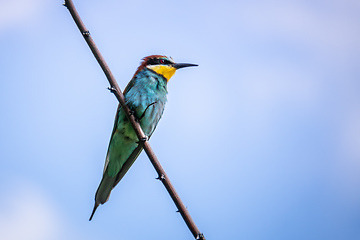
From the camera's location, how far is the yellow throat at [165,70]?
4808 mm

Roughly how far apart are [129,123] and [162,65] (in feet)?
3.27

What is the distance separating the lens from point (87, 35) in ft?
9.36

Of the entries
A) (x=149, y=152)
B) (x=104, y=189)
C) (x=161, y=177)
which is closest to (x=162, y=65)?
(x=104, y=189)

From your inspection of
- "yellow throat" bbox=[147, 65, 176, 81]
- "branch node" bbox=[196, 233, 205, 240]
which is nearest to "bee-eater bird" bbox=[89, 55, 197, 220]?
"yellow throat" bbox=[147, 65, 176, 81]

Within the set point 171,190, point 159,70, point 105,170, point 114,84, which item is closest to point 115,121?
point 105,170

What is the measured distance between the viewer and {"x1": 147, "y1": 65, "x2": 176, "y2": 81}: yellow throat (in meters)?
4.81

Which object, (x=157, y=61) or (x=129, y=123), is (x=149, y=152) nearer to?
(x=129, y=123)

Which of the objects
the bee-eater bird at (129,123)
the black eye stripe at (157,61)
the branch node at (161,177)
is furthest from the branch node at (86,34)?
the black eye stripe at (157,61)

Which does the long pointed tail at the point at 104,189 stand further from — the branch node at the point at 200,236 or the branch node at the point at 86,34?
the branch node at the point at 86,34

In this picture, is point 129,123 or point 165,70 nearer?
point 129,123

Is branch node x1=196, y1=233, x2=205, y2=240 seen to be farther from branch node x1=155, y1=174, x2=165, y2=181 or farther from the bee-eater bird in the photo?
the bee-eater bird

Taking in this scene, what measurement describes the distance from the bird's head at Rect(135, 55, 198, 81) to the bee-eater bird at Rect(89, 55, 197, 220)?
15 mm

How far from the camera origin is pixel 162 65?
16.1ft

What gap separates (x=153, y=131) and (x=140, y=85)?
597 millimetres
